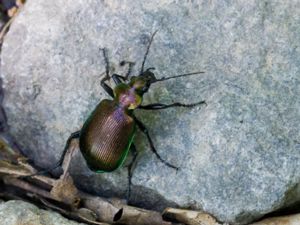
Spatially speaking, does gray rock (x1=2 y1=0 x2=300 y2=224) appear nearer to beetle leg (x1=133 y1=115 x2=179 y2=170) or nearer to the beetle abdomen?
beetle leg (x1=133 y1=115 x2=179 y2=170)

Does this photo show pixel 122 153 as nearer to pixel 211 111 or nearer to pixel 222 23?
pixel 211 111

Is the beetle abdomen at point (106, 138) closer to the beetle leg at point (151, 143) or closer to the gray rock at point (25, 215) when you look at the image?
the beetle leg at point (151, 143)

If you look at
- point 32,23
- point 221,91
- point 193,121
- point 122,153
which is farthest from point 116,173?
point 32,23

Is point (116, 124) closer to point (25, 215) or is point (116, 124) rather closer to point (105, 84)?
point (105, 84)

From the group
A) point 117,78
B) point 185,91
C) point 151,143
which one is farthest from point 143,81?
point 151,143

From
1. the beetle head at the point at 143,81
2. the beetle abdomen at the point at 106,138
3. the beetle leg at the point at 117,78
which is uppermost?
the beetle leg at the point at 117,78

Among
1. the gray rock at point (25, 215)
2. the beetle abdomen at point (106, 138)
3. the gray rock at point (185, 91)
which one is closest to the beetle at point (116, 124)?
the beetle abdomen at point (106, 138)

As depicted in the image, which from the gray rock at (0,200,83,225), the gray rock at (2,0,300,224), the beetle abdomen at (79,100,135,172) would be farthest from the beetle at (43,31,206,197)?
the gray rock at (0,200,83,225)
